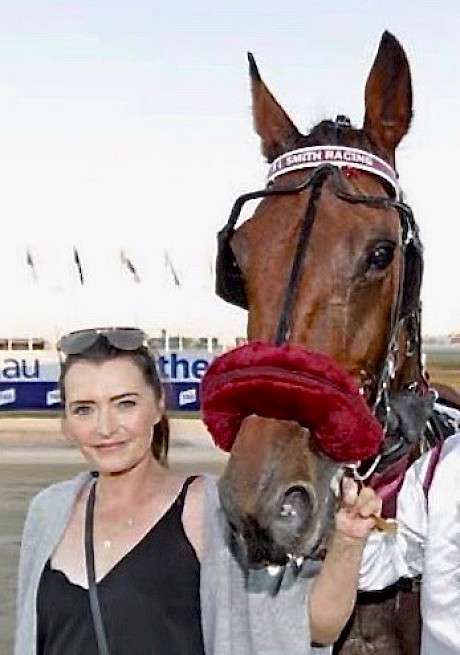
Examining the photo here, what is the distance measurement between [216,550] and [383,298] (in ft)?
2.63

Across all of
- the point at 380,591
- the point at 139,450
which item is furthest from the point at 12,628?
the point at 139,450

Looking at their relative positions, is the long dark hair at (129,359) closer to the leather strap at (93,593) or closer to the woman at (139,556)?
the woman at (139,556)

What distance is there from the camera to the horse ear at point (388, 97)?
3.21m

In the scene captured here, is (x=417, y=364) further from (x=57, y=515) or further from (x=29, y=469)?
(x=29, y=469)

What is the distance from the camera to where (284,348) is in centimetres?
254

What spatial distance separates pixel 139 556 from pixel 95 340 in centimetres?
53

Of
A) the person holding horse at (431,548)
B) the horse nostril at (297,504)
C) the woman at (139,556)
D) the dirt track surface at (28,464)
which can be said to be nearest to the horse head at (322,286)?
the horse nostril at (297,504)

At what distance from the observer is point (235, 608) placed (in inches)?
96.6

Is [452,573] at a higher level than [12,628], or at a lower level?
higher

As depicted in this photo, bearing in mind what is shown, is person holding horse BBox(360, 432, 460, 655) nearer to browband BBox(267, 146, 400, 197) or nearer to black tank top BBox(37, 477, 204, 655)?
black tank top BBox(37, 477, 204, 655)

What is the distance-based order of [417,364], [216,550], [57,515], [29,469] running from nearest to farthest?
[216,550] → [57,515] → [417,364] → [29,469]

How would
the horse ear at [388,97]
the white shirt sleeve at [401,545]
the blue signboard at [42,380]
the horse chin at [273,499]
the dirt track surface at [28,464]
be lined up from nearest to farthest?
the horse chin at [273,499]
the white shirt sleeve at [401,545]
the horse ear at [388,97]
the dirt track surface at [28,464]
the blue signboard at [42,380]

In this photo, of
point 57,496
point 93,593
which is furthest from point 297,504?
point 57,496

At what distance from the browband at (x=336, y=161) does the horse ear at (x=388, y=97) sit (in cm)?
12
